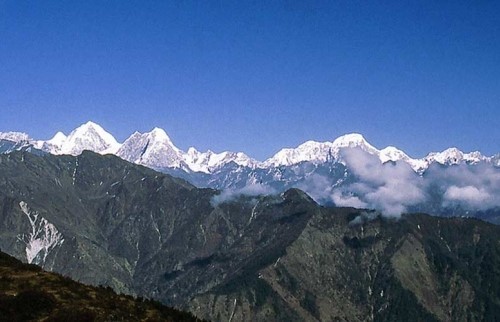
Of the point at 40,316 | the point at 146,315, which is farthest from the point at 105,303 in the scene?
the point at 40,316

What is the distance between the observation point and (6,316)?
79.4 metres

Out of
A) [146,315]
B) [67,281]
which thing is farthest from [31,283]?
[146,315]

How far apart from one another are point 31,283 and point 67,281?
648 cm

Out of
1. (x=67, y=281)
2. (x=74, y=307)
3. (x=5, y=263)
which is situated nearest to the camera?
(x=74, y=307)

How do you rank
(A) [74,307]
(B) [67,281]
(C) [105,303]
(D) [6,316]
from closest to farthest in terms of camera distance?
(D) [6,316] → (A) [74,307] → (C) [105,303] → (B) [67,281]

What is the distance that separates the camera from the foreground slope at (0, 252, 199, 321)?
81.6 m

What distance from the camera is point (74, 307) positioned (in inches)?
3361

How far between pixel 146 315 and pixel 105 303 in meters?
6.35

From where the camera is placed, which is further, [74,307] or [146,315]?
[146,315]

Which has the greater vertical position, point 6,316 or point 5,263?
point 5,263

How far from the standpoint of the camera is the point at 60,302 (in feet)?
285

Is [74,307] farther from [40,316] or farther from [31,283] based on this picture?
[31,283]

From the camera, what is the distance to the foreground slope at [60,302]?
81.6 m

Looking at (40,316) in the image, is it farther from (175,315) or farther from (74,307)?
(175,315)
